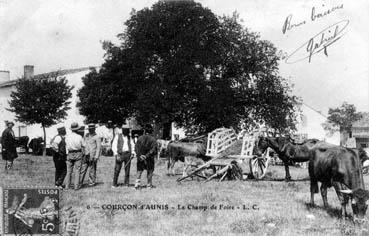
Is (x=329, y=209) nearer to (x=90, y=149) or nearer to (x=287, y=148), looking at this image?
(x=287, y=148)

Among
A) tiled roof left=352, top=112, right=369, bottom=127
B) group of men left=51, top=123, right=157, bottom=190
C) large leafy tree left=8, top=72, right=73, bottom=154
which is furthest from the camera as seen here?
tiled roof left=352, top=112, right=369, bottom=127

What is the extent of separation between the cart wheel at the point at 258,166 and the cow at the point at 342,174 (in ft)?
20.1

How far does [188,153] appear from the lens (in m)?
18.6

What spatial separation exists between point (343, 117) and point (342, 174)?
67.8m

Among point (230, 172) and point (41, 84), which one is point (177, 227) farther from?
point (41, 84)

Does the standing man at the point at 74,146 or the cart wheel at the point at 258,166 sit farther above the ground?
the standing man at the point at 74,146

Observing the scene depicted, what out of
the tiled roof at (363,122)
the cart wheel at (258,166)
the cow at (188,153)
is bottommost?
A: the cart wheel at (258,166)

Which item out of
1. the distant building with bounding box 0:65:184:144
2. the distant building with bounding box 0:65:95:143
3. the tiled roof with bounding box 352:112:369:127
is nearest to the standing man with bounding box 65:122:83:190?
the distant building with bounding box 0:65:184:144

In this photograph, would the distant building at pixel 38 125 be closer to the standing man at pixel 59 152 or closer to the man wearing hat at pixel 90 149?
the man wearing hat at pixel 90 149

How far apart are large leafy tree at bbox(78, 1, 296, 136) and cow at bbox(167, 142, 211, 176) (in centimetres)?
1597

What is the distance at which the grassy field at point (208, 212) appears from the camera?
29.6 ft

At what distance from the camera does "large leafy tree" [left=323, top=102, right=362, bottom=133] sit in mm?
71438

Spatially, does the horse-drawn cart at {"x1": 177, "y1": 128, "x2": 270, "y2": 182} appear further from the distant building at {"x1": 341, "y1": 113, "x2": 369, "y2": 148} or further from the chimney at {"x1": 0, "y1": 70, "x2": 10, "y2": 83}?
the distant building at {"x1": 341, "y1": 113, "x2": 369, "y2": 148}

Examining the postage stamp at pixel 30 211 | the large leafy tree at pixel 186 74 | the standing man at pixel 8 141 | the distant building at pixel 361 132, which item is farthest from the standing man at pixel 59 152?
the distant building at pixel 361 132
